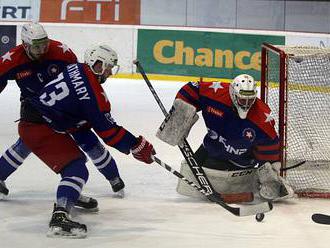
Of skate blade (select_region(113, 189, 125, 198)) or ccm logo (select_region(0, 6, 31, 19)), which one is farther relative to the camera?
ccm logo (select_region(0, 6, 31, 19))

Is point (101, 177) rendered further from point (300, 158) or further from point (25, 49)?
point (300, 158)

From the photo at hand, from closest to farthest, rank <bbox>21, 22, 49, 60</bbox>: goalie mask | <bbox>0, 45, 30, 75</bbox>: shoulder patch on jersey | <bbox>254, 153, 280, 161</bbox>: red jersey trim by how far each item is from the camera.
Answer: <bbox>21, 22, 49, 60</bbox>: goalie mask, <bbox>0, 45, 30, 75</bbox>: shoulder patch on jersey, <bbox>254, 153, 280, 161</bbox>: red jersey trim

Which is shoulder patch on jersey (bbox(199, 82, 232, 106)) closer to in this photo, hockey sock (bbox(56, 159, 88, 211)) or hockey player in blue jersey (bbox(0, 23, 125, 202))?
hockey player in blue jersey (bbox(0, 23, 125, 202))

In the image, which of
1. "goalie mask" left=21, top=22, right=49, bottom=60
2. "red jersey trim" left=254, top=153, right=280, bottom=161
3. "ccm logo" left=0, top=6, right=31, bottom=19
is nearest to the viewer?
"goalie mask" left=21, top=22, right=49, bottom=60

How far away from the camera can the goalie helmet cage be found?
3.56 metres

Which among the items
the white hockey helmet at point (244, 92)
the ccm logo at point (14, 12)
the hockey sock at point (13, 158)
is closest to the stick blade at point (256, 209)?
the white hockey helmet at point (244, 92)

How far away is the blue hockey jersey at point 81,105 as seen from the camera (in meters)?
2.75

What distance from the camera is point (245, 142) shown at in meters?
3.34

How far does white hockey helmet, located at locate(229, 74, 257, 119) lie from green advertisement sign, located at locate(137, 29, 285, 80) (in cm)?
472

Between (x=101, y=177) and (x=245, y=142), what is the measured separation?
3.11ft

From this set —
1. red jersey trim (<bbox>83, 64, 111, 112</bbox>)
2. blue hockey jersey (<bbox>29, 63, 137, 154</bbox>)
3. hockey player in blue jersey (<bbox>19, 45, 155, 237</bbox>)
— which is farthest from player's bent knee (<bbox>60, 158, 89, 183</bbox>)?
red jersey trim (<bbox>83, 64, 111, 112</bbox>)

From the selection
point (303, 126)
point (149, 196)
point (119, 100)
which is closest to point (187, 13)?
point (119, 100)

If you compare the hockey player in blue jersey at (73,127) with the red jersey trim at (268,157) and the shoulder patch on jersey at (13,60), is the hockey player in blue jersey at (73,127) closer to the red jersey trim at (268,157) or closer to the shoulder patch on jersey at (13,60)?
the shoulder patch on jersey at (13,60)

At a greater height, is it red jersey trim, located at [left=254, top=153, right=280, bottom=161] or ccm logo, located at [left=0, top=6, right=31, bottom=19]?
ccm logo, located at [left=0, top=6, right=31, bottom=19]
